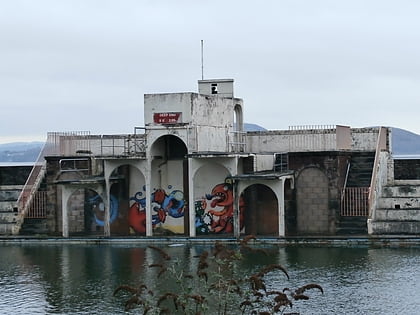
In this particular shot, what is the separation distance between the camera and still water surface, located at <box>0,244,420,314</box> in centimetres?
2980

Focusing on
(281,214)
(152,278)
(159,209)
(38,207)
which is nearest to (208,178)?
(159,209)

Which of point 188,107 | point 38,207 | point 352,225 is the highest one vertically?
point 188,107

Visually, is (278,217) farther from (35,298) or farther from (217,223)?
(35,298)

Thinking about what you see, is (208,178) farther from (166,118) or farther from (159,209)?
(166,118)

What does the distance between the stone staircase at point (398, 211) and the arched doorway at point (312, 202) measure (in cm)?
243

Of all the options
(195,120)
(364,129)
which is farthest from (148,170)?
(364,129)

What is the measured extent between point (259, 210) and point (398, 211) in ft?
22.3

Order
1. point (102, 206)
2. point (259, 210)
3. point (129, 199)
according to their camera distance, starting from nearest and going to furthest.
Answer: point (259, 210)
point (129, 199)
point (102, 206)

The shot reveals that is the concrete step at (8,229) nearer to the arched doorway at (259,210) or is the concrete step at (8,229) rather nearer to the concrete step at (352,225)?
the arched doorway at (259,210)

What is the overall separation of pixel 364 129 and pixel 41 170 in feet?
54.9

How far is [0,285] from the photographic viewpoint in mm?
35094

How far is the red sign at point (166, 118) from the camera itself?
1838 inches

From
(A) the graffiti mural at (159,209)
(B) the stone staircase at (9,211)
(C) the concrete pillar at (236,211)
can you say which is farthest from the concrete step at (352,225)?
(B) the stone staircase at (9,211)

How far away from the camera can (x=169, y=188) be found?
161ft
